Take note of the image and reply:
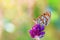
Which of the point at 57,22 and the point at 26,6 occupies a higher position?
the point at 26,6

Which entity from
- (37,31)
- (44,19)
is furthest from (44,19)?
(37,31)

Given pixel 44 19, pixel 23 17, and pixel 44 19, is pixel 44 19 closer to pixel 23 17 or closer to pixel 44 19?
pixel 44 19

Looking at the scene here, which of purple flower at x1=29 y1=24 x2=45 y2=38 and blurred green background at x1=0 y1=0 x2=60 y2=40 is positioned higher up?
blurred green background at x1=0 y1=0 x2=60 y2=40

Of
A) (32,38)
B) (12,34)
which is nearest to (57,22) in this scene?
(32,38)

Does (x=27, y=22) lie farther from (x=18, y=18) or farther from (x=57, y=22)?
(x=57, y=22)
